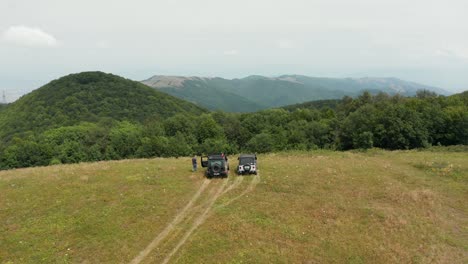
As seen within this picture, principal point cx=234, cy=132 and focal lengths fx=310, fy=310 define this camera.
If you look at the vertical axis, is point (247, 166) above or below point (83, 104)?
below

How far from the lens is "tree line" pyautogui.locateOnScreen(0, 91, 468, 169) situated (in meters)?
58.6

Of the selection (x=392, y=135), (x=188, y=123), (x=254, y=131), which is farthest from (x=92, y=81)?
(x=392, y=135)

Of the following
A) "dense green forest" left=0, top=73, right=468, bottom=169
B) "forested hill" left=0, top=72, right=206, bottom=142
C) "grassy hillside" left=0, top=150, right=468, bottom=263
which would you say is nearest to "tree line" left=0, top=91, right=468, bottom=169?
"dense green forest" left=0, top=73, right=468, bottom=169

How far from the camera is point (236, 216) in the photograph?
2170 cm

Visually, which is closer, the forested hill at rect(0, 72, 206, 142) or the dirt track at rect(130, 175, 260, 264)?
the dirt track at rect(130, 175, 260, 264)

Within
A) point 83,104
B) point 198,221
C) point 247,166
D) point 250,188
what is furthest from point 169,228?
point 83,104

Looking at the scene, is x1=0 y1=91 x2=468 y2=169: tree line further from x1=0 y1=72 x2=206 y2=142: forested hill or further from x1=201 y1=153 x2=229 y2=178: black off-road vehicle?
x1=201 y1=153 x2=229 y2=178: black off-road vehicle

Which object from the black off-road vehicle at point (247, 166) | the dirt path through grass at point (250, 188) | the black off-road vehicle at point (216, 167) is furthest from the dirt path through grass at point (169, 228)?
the black off-road vehicle at point (247, 166)

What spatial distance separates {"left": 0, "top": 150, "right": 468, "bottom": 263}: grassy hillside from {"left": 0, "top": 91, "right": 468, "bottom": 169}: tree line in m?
28.6

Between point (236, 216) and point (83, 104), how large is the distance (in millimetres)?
133858

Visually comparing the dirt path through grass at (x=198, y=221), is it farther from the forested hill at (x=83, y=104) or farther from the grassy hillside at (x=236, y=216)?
the forested hill at (x=83, y=104)

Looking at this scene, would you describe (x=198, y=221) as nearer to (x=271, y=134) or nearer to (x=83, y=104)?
(x=271, y=134)

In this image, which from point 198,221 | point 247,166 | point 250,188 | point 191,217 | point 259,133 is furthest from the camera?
point 259,133

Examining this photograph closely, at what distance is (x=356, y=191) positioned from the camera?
87.5ft
